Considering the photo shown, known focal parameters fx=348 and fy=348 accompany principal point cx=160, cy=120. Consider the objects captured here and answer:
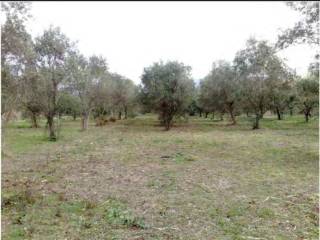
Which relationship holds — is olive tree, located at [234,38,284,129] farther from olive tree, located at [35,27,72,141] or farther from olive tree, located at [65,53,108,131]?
olive tree, located at [35,27,72,141]

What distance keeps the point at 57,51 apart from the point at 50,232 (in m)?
20.9

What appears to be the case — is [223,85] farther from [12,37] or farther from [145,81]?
[12,37]

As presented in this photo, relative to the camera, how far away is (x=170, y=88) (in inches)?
1452

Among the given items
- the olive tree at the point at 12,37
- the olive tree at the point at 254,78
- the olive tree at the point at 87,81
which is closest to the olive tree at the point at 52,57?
the olive tree at the point at 87,81

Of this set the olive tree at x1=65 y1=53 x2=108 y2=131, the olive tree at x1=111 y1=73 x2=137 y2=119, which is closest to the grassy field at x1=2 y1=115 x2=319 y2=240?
the olive tree at x1=65 y1=53 x2=108 y2=131

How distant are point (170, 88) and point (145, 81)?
4.42 meters

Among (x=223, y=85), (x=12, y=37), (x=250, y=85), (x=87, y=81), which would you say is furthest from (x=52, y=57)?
(x=223, y=85)

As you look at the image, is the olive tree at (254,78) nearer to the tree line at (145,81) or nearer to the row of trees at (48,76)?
the tree line at (145,81)

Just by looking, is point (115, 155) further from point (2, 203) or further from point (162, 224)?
point (162, 224)

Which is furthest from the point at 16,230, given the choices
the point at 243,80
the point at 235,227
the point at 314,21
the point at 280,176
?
the point at 243,80

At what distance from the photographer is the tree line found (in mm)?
9914

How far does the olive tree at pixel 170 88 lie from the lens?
36.6 metres

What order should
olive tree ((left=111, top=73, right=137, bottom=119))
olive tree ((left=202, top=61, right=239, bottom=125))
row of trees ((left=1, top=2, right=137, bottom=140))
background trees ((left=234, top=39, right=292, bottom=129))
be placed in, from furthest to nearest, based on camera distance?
olive tree ((left=111, top=73, right=137, bottom=119)), olive tree ((left=202, top=61, right=239, bottom=125)), background trees ((left=234, top=39, right=292, bottom=129)), row of trees ((left=1, top=2, right=137, bottom=140))

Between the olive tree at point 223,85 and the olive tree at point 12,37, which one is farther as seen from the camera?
the olive tree at point 223,85
